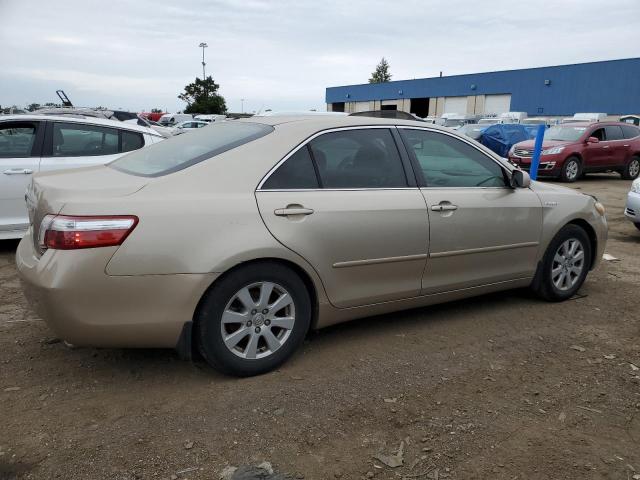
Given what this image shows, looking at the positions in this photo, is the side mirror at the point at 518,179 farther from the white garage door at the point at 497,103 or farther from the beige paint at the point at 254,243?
the white garage door at the point at 497,103

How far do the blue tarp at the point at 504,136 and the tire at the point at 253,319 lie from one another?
1635 cm

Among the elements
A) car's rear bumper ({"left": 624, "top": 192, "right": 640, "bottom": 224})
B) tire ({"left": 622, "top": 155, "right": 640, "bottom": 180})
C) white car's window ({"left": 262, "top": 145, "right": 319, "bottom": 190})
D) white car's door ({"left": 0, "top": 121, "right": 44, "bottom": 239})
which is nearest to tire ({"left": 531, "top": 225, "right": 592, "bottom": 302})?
white car's window ({"left": 262, "top": 145, "right": 319, "bottom": 190})

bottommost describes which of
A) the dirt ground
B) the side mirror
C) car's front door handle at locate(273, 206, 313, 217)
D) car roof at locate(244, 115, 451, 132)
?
the dirt ground

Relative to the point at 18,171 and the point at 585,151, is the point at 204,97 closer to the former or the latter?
the point at 585,151

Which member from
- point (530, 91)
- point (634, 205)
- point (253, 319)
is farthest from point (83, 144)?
point (530, 91)

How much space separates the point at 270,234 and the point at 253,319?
50 centimetres

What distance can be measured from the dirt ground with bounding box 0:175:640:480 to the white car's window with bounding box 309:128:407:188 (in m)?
1.12

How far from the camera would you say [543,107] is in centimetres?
4066

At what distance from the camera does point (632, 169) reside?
1573cm

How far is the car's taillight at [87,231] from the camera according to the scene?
9.12 ft

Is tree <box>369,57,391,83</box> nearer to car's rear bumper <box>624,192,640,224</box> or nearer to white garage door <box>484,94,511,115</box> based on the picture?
white garage door <box>484,94,511,115</box>

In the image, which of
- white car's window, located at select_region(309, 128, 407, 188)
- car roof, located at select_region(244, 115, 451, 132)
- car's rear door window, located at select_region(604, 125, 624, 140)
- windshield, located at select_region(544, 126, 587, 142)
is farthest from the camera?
car's rear door window, located at select_region(604, 125, 624, 140)

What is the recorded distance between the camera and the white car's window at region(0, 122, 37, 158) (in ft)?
19.4

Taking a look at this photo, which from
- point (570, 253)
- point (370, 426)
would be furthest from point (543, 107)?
point (370, 426)
